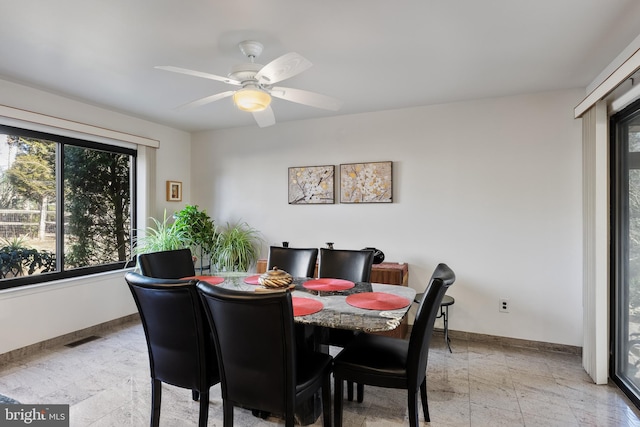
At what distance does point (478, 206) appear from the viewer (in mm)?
3328

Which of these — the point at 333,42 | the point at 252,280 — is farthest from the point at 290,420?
the point at 333,42

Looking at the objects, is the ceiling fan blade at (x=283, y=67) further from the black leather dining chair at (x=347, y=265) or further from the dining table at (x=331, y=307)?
the black leather dining chair at (x=347, y=265)

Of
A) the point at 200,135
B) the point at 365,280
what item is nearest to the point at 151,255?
the point at 365,280

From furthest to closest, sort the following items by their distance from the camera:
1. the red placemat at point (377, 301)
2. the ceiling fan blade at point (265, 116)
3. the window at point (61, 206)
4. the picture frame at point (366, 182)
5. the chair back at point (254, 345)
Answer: the picture frame at point (366, 182)
the window at point (61, 206)
the ceiling fan blade at point (265, 116)
the red placemat at point (377, 301)
the chair back at point (254, 345)

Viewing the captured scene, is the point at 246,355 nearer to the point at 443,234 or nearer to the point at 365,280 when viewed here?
the point at 365,280

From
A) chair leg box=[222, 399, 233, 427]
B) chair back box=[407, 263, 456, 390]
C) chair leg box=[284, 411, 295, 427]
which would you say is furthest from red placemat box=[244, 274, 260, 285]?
chair back box=[407, 263, 456, 390]

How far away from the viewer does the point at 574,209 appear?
3.02m

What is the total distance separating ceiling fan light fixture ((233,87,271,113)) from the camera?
2070 millimetres

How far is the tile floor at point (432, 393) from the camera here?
209cm

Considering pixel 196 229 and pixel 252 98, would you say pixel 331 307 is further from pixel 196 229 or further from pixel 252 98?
pixel 196 229

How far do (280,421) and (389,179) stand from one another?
2.47 m

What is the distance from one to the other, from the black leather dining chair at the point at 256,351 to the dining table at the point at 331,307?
22 cm

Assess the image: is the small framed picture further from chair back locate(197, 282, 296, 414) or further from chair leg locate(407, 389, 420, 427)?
chair leg locate(407, 389, 420, 427)

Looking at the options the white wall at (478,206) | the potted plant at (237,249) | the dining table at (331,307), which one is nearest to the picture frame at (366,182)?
the white wall at (478,206)
